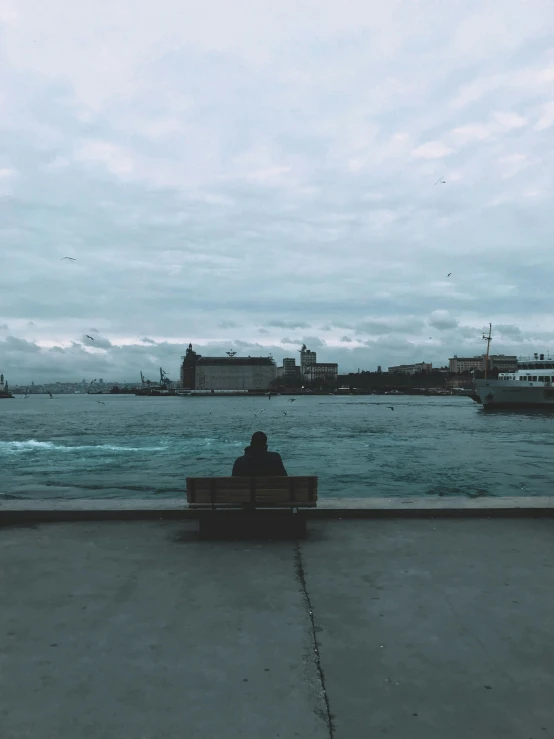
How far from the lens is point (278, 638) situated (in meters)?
4.72

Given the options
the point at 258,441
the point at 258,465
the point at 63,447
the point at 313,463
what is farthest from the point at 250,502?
the point at 63,447

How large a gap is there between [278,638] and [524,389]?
3918 inches

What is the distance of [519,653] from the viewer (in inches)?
176

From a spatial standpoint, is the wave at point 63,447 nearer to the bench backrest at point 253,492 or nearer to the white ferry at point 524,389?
the bench backrest at point 253,492

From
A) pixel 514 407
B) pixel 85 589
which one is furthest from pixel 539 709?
pixel 514 407

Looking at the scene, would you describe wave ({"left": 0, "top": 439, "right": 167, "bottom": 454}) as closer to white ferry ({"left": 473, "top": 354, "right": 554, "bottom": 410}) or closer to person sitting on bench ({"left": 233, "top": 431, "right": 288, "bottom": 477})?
person sitting on bench ({"left": 233, "top": 431, "right": 288, "bottom": 477})

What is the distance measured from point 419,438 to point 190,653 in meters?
43.3

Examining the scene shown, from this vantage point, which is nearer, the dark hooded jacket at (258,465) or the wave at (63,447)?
the dark hooded jacket at (258,465)

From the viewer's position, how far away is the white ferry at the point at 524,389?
309 feet

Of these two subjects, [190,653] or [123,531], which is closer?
[190,653]

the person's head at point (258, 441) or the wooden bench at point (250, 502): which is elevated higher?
the person's head at point (258, 441)

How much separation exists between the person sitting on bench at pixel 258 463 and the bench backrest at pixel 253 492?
31.2 inches

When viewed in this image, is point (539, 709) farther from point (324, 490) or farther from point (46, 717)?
point (324, 490)

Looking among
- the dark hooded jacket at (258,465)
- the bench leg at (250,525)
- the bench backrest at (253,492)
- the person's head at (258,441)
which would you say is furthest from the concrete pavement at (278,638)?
the person's head at (258,441)
